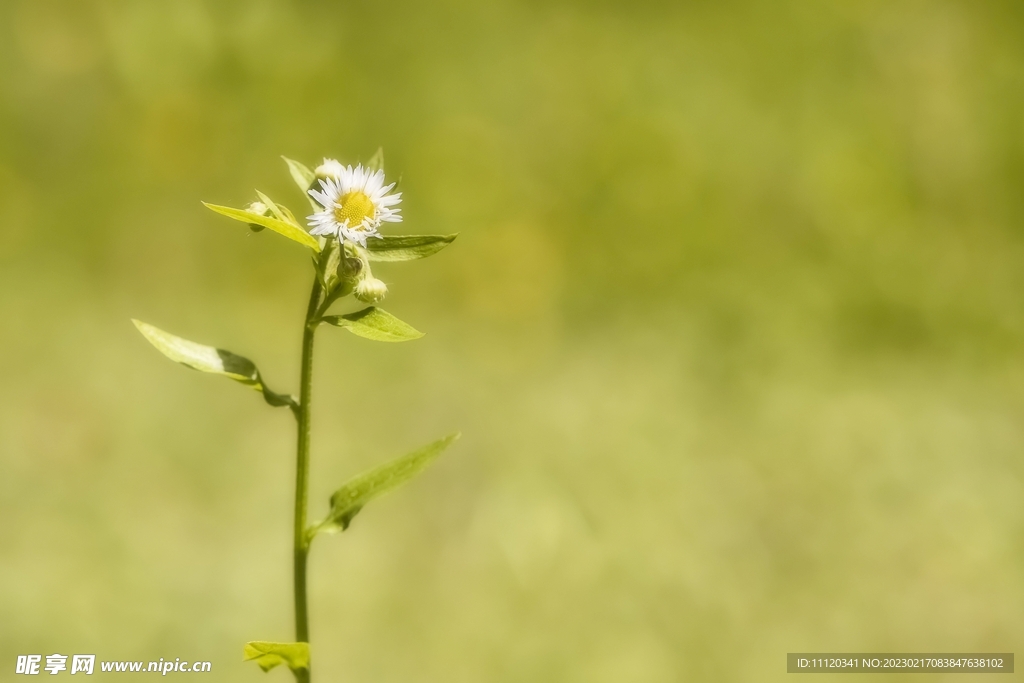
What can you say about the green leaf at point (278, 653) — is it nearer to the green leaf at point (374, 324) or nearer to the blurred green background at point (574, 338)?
the green leaf at point (374, 324)

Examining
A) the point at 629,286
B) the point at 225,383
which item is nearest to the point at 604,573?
the point at 629,286

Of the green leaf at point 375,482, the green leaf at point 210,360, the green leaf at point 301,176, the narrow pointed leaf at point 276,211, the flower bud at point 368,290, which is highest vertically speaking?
the green leaf at point 301,176

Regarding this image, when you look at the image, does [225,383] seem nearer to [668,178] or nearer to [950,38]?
[668,178]

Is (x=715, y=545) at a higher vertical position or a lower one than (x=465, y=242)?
lower

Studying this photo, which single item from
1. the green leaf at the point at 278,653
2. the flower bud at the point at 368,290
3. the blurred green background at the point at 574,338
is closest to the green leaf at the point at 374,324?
the flower bud at the point at 368,290

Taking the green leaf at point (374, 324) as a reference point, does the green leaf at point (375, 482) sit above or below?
below

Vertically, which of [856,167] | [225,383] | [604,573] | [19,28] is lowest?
[604,573]

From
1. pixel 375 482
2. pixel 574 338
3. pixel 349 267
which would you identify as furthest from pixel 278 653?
pixel 574 338
